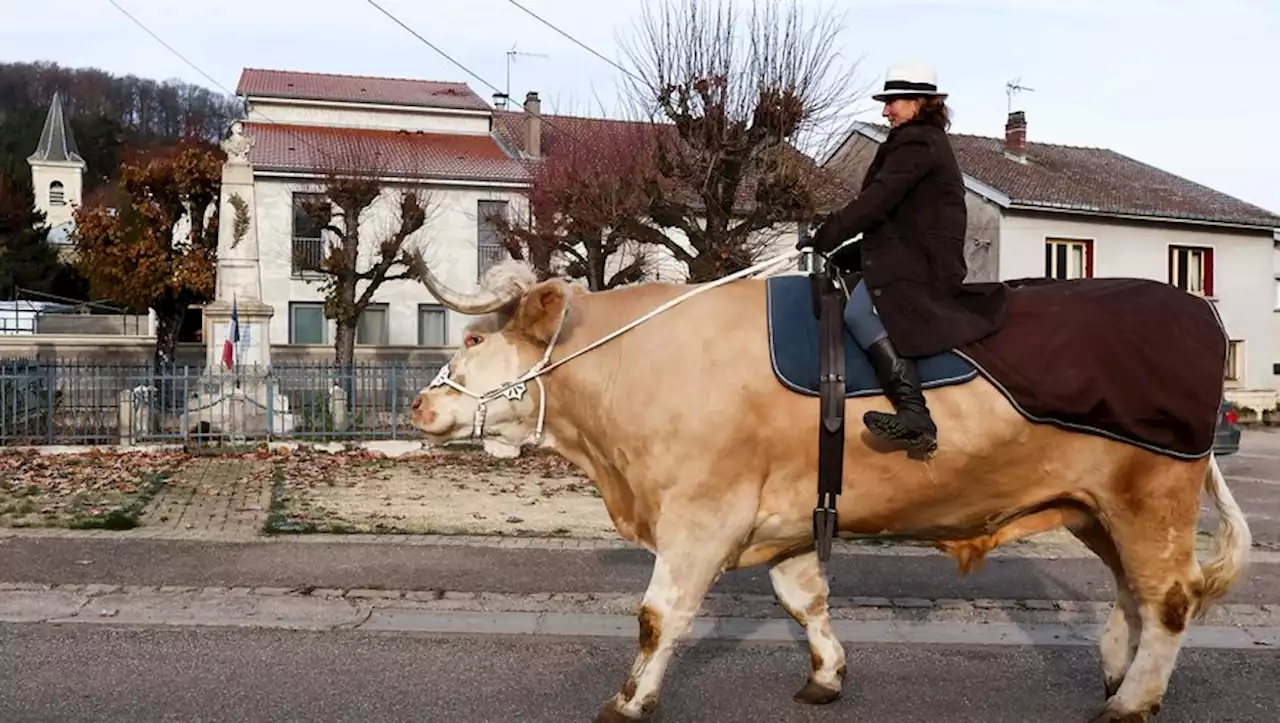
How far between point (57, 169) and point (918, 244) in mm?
86945

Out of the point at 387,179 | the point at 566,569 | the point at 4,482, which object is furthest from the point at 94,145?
the point at 566,569

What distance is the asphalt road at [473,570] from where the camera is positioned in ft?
24.5

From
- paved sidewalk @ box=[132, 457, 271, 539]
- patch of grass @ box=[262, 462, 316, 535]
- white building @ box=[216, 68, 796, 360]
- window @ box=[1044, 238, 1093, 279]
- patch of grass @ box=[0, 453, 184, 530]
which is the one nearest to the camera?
patch of grass @ box=[262, 462, 316, 535]

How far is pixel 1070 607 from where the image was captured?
7086 millimetres

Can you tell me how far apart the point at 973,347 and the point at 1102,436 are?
2.26 ft

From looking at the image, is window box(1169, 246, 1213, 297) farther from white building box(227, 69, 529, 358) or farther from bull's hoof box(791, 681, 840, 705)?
bull's hoof box(791, 681, 840, 705)

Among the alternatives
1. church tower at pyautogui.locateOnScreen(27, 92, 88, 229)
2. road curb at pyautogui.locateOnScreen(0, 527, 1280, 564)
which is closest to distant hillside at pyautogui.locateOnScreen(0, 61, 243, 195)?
church tower at pyautogui.locateOnScreen(27, 92, 88, 229)

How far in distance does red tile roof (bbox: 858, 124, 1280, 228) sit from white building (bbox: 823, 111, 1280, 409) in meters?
0.06

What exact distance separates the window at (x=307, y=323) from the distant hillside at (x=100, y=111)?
123ft

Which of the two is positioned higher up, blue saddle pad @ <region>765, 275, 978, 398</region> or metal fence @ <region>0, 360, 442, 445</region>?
blue saddle pad @ <region>765, 275, 978, 398</region>

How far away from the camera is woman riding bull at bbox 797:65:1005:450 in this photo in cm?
439

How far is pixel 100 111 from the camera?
302ft

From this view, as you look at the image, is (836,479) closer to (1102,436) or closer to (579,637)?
(1102,436)

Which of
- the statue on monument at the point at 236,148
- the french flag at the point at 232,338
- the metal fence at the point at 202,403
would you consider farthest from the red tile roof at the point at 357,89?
the metal fence at the point at 202,403
